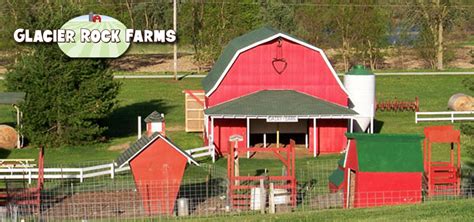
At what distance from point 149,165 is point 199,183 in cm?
600

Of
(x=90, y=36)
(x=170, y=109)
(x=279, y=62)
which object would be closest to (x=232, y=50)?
(x=279, y=62)

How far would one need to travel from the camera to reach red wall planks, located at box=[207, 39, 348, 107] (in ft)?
144

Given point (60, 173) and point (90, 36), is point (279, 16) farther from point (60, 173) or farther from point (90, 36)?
point (60, 173)

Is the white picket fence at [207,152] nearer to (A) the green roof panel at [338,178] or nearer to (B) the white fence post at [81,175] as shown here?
(B) the white fence post at [81,175]

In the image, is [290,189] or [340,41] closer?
[290,189]

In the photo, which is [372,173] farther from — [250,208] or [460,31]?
[460,31]

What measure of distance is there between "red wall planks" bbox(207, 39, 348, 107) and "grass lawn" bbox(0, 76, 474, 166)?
3.44m

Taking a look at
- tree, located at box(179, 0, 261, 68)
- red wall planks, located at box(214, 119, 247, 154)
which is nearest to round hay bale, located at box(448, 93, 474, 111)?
red wall planks, located at box(214, 119, 247, 154)

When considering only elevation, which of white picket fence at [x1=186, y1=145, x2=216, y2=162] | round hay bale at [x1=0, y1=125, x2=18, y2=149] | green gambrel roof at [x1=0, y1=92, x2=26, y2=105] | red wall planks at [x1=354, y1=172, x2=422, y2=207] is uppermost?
green gambrel roof at [x1=0, y1=92, x2=26, y2=105]

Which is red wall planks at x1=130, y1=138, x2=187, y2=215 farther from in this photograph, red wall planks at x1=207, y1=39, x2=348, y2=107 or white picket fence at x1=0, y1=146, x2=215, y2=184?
red wall planks at x1=207, y1=39, x2=348, y2=107

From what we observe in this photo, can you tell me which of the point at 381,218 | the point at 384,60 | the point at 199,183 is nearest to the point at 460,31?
the point at 384,60

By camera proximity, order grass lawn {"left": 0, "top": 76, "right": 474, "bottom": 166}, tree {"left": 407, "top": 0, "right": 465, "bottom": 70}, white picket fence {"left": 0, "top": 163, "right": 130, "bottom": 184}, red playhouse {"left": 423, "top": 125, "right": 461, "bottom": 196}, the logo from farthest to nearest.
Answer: tree {"left": 407, "top": 0, "right": 465, "bottom": 70} < the logo < grass lawn {"left": 0, "top": 76, "right": 474, "bottom": 166} < white picket fence {"left": 0, "top": 163, "right": 130, "bottom": 184} < red playhouse {"left": 423, "top": 125, "right": 461, "bottom": 196}

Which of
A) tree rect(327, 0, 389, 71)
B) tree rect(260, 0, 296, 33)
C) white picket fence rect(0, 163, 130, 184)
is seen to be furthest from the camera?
tree rect(260, 0, 296, 33)

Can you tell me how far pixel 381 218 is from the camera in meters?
22.3
